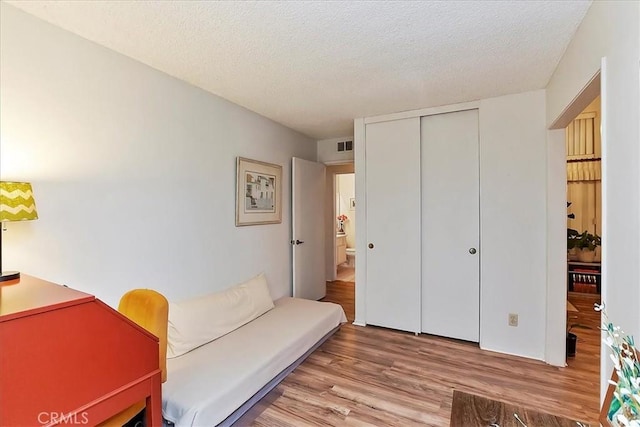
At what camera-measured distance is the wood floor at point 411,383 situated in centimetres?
201

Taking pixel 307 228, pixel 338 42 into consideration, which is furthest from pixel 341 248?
pixel 338 42

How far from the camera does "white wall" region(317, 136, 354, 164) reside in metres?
4.49

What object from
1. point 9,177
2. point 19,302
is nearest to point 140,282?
point 9,177

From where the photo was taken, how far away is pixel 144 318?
5.07ft

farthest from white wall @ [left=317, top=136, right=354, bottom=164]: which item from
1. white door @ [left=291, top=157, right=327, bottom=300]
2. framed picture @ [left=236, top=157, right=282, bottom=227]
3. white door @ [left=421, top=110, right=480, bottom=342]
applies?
white door @ [left=421, top=110, right=480, bottom=342]

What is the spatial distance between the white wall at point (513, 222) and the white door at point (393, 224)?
0.66 m

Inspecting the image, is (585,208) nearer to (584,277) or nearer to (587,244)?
(587,244)

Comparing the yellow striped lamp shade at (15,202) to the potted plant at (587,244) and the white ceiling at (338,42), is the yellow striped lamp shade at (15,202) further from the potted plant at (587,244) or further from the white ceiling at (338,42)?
the potted plant at (587,244)

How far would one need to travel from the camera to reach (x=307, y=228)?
425cm

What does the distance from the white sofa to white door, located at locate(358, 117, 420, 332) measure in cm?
71

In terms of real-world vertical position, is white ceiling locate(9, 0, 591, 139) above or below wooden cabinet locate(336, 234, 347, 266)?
above

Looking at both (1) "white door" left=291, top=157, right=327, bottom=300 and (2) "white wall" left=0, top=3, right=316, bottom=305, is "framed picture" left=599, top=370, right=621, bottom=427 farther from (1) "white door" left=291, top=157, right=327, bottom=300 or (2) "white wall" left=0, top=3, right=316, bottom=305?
(1) "white door" left=291, top=157, right=327, bottom=300

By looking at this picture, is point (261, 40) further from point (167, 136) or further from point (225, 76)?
point (167, 136)

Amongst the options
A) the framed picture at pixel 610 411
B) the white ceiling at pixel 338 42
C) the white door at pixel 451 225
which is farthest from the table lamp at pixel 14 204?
the white door at pixel 451 225
